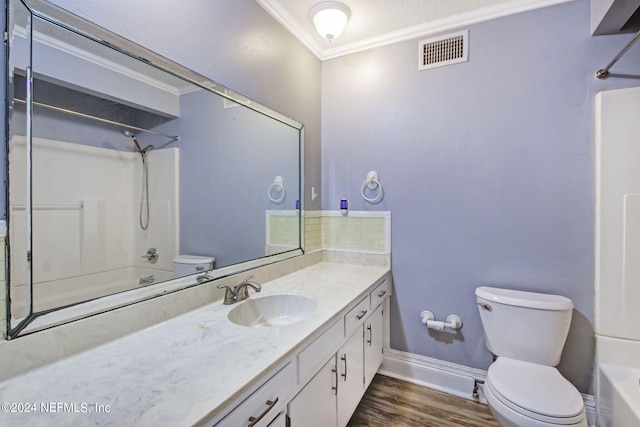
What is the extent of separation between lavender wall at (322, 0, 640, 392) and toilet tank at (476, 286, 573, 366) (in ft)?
0.55

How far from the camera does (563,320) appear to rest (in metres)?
1.54

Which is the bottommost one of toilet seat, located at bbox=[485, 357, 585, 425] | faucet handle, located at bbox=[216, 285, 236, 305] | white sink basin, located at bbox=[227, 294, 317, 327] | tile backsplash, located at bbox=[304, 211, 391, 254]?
toilet seat, located at bbox=[485, 357, 585, 425]

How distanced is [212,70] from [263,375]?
1381mm

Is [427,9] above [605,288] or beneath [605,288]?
above

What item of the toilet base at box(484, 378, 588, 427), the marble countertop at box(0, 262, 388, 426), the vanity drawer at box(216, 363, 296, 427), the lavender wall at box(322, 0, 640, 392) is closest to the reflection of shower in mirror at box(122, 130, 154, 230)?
the marble countertop at box(0, 262, 388, 426)

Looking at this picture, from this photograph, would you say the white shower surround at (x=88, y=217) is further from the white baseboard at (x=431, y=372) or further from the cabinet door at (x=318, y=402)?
the white baseboard at (x=431, y=372)

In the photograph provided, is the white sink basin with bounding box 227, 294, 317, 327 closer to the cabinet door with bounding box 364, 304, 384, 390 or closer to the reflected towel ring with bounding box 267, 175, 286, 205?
the cabinet door with bounding box 364, 304, 384, 390

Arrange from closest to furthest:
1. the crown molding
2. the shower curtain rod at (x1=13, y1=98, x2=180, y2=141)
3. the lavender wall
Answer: the shower curtain rod at (x1=13, y1=98, x2=180, y2=141)
the lavender wall
the crown molding

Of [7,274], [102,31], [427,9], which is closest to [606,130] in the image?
[427,9]

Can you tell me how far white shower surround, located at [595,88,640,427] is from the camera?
58.8 inches

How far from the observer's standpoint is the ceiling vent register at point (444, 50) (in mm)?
1903

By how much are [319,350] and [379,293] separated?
2.83ft

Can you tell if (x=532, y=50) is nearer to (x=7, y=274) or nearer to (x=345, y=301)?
(x=345, y=301)

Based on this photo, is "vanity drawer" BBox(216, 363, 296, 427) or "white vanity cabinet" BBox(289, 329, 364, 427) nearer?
"vanity drawer" BBox(216, 363, 296, 427)
